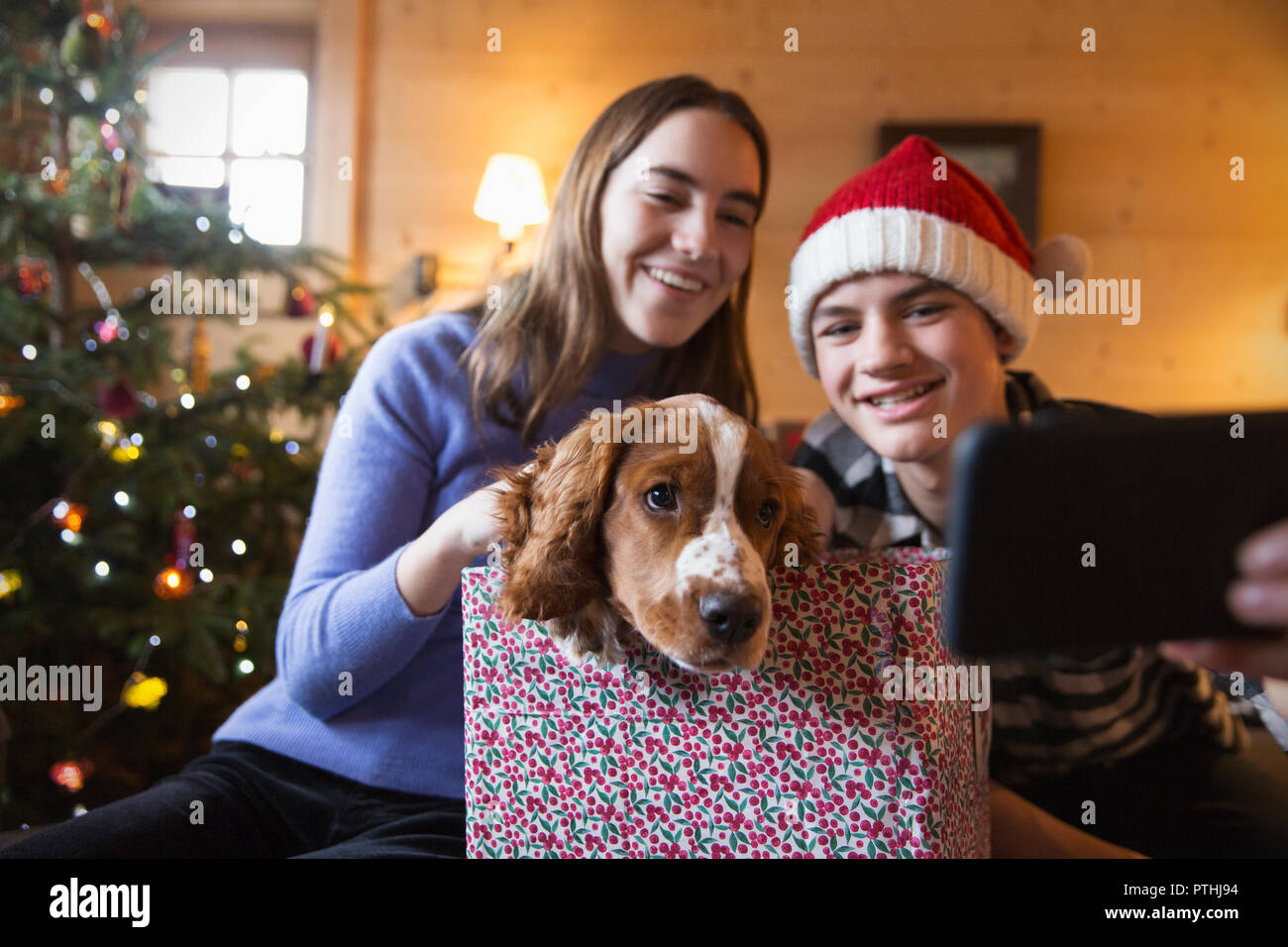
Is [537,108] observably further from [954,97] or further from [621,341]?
[621,341]

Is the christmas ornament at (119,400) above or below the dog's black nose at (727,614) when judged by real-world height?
above

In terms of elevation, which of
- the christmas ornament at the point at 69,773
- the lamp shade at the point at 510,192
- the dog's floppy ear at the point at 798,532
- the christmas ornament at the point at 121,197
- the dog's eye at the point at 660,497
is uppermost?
the lamp shade at the point at 510,192

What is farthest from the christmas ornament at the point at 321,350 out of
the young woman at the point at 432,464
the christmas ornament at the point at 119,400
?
the young woman at the point at 432,464

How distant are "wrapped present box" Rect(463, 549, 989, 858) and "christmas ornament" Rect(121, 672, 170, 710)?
2.07 meters

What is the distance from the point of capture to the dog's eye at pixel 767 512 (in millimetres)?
922

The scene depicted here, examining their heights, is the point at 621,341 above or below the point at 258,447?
above

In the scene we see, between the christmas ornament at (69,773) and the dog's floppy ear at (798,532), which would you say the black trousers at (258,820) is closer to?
the dog's floppy ear at (798,532)

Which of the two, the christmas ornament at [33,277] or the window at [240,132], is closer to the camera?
the christmas ornament at [33,277]

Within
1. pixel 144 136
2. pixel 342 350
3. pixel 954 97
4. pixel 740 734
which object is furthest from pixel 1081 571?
pixel 144 136

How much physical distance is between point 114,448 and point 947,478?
2.24m

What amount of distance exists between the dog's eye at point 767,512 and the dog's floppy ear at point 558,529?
0.16m

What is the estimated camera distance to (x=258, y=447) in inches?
106
